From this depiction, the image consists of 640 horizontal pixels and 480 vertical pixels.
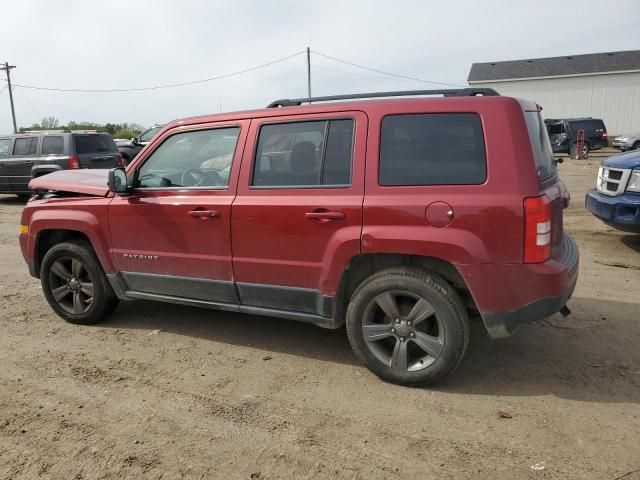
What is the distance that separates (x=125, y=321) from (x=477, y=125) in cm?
358

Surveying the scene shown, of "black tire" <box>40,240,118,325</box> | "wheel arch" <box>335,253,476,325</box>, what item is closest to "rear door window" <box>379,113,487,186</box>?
"wheel arch" <box>335,253,476,325</box>

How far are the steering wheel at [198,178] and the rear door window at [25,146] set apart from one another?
10515mm

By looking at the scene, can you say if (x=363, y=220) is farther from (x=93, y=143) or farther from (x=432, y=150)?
(x=93, y=143)

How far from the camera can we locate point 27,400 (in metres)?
3.38

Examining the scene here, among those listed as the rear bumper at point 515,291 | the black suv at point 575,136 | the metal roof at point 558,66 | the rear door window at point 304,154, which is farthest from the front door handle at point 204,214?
the metal roof at point 558,66

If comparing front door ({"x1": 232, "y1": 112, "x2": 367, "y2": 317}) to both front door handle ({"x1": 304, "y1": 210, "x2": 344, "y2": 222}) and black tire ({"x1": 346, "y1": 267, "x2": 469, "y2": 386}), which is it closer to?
front door handle ({"x1": 304, "y1": 210, "x2": 344, "y2": 222})

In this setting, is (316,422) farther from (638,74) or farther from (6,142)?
(638,74)

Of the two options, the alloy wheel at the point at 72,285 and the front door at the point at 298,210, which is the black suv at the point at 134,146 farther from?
the front door at the point at 298,210

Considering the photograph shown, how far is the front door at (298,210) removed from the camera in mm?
3436

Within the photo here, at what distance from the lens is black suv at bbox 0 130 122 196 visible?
12.1 meters

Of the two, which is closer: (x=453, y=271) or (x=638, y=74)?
(x=453, y=271)

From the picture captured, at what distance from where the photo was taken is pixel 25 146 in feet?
42.1

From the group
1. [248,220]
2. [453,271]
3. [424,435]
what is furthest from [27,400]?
[453,271]

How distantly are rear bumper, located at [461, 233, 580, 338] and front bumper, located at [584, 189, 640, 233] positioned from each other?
360 centimetres
